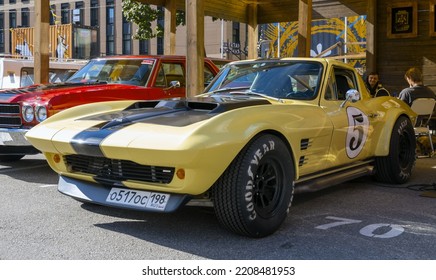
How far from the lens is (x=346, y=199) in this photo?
5.29 m

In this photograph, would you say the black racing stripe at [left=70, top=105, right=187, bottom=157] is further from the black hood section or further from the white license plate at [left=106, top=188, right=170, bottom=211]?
the white license plate at [left=106, top=188, right=170, bottom=211]

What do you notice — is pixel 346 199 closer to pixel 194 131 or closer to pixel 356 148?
pixel 356 148

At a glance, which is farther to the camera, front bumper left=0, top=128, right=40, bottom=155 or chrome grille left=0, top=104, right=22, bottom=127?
chrome grille left=0, top=104, right=22, bottom=127

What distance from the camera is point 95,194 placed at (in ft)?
13.0

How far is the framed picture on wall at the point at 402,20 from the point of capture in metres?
11.2

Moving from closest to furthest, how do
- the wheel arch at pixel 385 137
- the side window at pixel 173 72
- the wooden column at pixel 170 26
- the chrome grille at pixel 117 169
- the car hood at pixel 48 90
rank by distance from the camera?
the chrome grille at pixel 117 169 < the wheel arch at pixel 385 137 < the car hood at pixel 48 90 < the side window at pixel 173 72 < the wooden column at pixel 170 26

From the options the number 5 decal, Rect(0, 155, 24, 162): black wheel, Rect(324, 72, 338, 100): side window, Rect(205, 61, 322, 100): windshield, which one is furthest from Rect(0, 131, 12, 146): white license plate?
the number 5 decal

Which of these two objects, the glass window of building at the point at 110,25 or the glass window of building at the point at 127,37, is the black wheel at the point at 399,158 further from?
the glass window of building at the point at 110,25

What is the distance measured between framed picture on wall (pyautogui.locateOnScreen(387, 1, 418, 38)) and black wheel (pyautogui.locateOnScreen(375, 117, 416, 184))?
564 centimetres

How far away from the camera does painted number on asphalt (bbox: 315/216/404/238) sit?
400 cm

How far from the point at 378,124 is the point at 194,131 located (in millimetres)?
2898

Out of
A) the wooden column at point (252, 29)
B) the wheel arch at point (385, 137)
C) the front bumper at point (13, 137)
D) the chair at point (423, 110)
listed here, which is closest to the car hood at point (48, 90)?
the front bumper at point (13, 137)

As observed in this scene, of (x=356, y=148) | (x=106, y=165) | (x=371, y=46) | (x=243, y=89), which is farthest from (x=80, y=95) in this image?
(x=371, y=46)

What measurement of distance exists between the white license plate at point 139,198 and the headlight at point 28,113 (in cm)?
289
